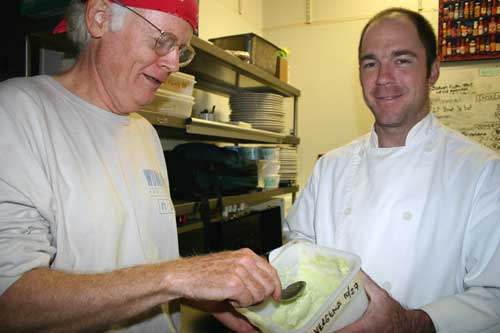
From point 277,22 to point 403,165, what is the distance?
2.98m

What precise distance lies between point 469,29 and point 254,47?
79.8 inches

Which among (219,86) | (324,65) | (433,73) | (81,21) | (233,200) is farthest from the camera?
(324,65)

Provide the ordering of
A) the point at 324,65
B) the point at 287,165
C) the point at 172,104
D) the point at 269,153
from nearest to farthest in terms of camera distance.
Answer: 1. the point at 172,104
2. the point at 269,153
3. the point at 287,165
4. the point at 324,65

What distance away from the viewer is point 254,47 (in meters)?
2.47

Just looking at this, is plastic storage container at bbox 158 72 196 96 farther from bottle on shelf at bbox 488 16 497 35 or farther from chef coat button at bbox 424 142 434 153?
bottle on shelf at bbox 488 16 497 35

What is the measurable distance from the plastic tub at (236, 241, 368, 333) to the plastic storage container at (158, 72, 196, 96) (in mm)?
1059

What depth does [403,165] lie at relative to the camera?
1344 millimetres

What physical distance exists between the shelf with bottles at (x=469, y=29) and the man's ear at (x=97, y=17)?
3086 millimetres

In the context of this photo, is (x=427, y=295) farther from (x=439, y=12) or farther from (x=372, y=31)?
(x=439, y=12)

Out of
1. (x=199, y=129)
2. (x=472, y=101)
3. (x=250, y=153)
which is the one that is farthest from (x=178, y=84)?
(x=472, y=101)

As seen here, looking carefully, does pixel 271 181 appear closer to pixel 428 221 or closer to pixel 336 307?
pixel 428 221

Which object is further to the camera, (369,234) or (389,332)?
(369,234)

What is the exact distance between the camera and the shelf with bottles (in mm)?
3076

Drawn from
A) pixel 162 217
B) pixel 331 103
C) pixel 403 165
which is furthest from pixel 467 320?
pixel 331 103
